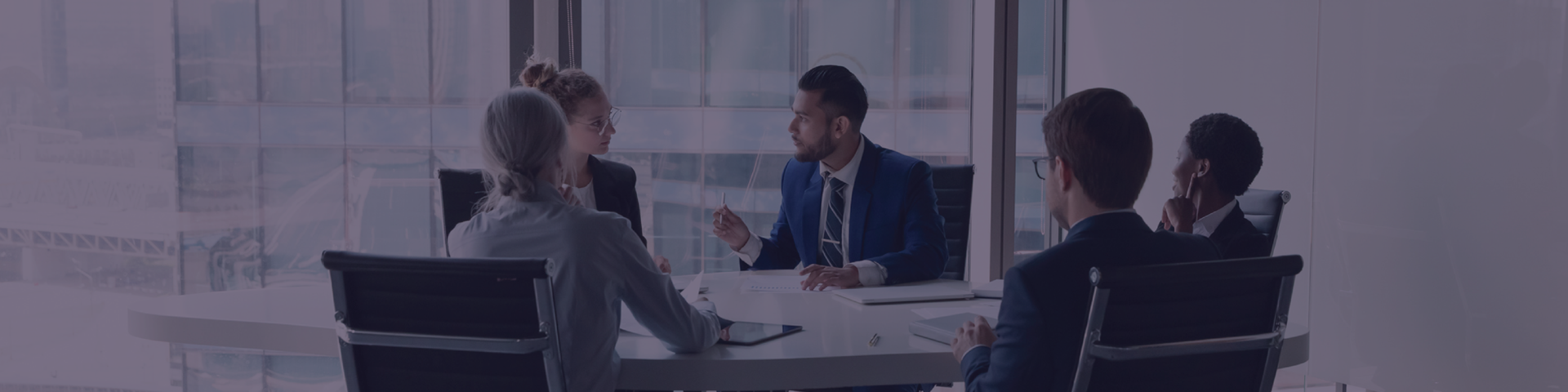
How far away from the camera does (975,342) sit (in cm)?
139

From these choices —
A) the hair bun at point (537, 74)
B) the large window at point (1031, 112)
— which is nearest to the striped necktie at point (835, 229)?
the hair bun at point (537, 74)

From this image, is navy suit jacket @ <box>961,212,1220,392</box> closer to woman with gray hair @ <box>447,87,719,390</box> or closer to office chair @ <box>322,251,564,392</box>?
woman with gray hair @ <box>447,87,719,390</box>

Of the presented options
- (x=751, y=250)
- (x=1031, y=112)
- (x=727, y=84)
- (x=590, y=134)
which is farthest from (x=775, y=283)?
Result: (x=1031, y=112)

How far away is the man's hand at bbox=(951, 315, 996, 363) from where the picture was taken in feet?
4.56

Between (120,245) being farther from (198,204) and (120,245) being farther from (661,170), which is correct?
(661,170)

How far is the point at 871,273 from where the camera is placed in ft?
7.16

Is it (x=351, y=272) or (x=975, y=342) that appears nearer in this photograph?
Result: (x=351, y=272)

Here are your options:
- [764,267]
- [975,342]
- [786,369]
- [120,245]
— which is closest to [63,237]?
[120,245]

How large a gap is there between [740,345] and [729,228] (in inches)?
38.2

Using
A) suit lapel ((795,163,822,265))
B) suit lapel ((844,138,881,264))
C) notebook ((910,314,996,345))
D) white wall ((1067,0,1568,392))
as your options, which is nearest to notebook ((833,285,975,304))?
notebook ((910,314,996,345))

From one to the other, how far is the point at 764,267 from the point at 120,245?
2404 mm

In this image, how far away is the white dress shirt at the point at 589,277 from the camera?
4.42 feet

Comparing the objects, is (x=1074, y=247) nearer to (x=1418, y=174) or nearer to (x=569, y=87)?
(x=569, y=87)

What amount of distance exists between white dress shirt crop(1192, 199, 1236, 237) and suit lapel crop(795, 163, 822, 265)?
1.05 meters
